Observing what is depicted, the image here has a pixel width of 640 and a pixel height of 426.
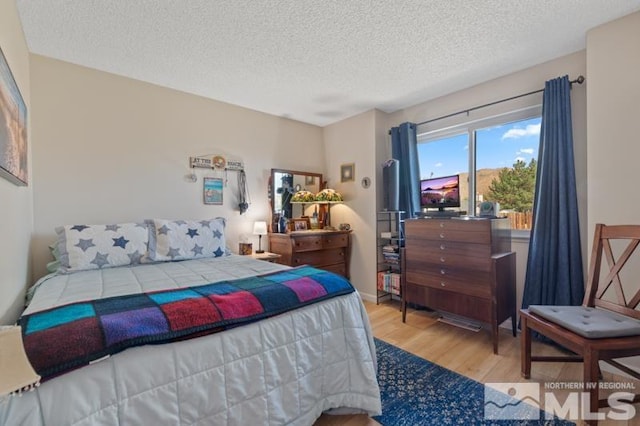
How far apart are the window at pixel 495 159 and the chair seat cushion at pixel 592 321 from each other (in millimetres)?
1036

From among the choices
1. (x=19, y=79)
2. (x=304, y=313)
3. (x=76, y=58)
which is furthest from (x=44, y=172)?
(x=304, y=313)

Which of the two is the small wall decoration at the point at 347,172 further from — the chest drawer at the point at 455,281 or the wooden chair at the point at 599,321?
the wooden chair at the point at 599,321

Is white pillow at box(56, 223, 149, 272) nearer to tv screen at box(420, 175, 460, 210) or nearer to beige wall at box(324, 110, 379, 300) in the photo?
beige wall at box(324, 110, 379, 300)

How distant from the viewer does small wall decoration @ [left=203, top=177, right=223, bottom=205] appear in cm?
314

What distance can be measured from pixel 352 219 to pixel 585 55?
268cm

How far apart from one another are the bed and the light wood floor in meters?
0.29

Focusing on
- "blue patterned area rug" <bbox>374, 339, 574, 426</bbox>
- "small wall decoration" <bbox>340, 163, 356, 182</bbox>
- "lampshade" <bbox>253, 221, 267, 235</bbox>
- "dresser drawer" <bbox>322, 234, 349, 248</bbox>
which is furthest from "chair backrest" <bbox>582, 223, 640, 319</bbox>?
"lampshade" <bbox>253, 221, 267, 235</bbox>

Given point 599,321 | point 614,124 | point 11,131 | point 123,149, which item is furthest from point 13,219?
point 614,124

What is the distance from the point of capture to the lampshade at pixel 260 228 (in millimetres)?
3324

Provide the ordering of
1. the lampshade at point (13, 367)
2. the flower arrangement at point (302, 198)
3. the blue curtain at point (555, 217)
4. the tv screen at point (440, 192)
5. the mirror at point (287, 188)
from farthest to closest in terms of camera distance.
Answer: the flower arrangement at point (302, 198)
the mirror at point (287, 188)
the tv screen at point (440, 192)
the blue curtain at point (555, 217)
the lampshade at point (13, 367)

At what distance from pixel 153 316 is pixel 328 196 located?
9.32ft

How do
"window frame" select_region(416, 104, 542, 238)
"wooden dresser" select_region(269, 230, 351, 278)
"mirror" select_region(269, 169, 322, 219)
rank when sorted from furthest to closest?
"mirror" select_region(269, 169, 322, 219) < "wooden dresser" select_region(269, 230, 351, 278) < "window frame" select_region(416, 104, 542, 238)

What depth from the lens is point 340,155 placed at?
398 centimetres

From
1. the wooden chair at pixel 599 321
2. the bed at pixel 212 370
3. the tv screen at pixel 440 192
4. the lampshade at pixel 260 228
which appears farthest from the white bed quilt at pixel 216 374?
the tv screen at pixel 440 192
